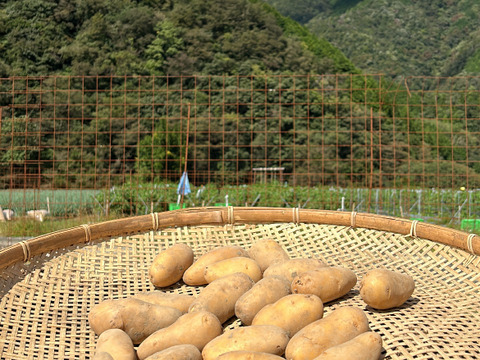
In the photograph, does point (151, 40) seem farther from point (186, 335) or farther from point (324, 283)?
point (186, 335)

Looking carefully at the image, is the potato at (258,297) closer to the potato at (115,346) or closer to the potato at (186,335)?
the potato at (186,335)

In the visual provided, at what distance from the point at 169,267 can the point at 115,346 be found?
57cm

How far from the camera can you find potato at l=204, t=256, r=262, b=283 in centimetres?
207

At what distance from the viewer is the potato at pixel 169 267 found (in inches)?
84.9

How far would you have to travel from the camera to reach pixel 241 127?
13430mm

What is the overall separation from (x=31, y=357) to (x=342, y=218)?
156cm

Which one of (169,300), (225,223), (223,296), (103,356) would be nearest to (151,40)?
(225,223)

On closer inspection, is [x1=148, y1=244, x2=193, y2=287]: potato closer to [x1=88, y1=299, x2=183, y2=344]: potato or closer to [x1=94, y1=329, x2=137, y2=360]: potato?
[x1=88, y1=299, x2=183, y2=344]: potato

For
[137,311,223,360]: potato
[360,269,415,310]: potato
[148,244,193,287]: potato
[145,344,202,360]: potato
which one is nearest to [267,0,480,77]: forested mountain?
[148,244,193,287]: potato

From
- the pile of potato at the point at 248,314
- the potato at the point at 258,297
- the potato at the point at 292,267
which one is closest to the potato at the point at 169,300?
the pile of potato at the point at 248,314

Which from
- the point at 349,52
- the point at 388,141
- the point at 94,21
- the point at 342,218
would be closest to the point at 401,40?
the point at 349,52

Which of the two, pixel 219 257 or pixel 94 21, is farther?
pixel 94 21

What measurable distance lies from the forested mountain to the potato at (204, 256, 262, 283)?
108 feet

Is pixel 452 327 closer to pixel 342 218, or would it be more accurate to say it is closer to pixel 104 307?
pixel 342 218
